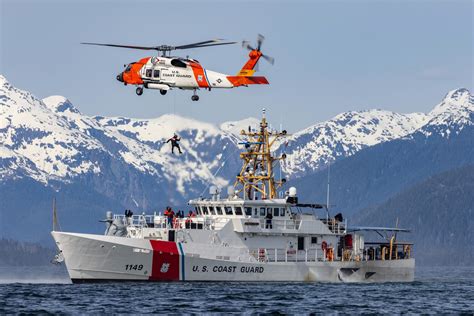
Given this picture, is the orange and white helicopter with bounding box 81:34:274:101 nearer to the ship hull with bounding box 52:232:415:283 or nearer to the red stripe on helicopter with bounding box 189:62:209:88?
the red stripe on helicopter with bounding box 189:62:209:88

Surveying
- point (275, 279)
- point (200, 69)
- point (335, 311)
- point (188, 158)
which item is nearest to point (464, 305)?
point (335, 311)

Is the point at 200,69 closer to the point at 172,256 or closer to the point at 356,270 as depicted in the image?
the point at 172,256

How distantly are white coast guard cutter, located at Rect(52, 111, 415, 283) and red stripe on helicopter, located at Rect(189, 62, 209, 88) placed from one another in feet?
20.0

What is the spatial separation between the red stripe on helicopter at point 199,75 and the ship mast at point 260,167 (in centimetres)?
659

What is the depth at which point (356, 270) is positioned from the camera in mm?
87625

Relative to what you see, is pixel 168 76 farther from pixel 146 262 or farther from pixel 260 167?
pixel 146 262

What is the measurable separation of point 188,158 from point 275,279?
26203 mm

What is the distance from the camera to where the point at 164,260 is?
7806cm

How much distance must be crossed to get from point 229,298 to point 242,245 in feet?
39.0

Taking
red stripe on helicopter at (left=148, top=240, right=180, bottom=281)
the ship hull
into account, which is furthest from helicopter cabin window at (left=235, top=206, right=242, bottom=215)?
red stripe on helicopter at (left=148, top=240, right=180, bottom=281)

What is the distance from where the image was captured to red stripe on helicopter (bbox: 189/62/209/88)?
80125mm

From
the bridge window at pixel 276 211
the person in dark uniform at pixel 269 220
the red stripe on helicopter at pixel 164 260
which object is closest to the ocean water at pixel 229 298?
the red stripe on helicopter at pixel 164 260

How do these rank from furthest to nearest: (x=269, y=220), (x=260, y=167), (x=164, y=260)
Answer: (x=260, y=167) → (x=269, y=220) → (x=164, y=260)

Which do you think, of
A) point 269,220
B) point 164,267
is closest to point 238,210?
point 269,220
